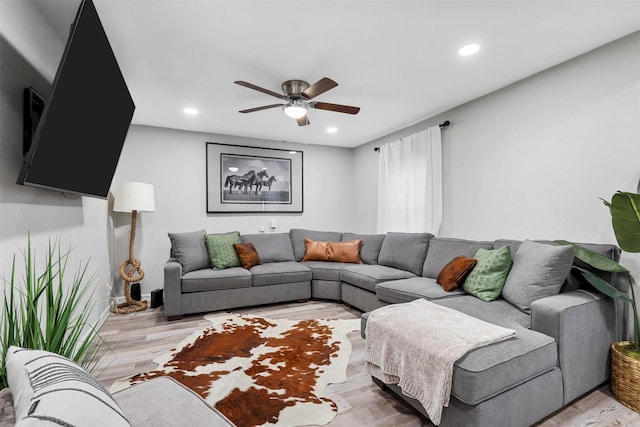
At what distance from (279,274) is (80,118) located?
108 inches

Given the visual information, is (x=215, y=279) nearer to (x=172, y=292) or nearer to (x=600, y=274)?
(x=172, y=292)

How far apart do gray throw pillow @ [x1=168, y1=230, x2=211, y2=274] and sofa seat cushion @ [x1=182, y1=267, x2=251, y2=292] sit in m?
0.09

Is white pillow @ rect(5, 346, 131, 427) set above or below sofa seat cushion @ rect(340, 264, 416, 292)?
above

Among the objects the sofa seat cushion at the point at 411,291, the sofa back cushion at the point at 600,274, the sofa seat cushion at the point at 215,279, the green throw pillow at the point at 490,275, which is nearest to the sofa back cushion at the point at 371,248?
the sofa seat cushion at the point at 411,291

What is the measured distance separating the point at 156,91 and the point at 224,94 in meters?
0.68

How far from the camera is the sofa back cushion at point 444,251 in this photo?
3.06m

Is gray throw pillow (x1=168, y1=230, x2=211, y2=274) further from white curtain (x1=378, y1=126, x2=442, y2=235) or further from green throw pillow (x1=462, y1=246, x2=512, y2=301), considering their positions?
green throw pillow (x1=462, y1=246, x2=512, y2=301)

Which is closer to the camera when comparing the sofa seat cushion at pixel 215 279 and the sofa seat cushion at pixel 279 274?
the sofa seat cushion at pixel 215 279

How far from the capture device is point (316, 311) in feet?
12.4

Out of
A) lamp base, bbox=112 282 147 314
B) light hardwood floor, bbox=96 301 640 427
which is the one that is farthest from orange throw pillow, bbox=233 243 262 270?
lamp base, bbox=112 282 147 314

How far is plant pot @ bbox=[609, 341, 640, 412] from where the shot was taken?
184 cm

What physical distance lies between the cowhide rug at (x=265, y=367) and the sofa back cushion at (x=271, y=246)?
126 cm

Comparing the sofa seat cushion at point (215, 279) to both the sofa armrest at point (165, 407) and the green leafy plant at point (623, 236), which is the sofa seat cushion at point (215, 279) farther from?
the green leafy plant at point (623, 236)

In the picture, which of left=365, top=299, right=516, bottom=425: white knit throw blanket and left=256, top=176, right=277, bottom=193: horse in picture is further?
left=256, top=176, right=277, bottom=193: horse in picture
